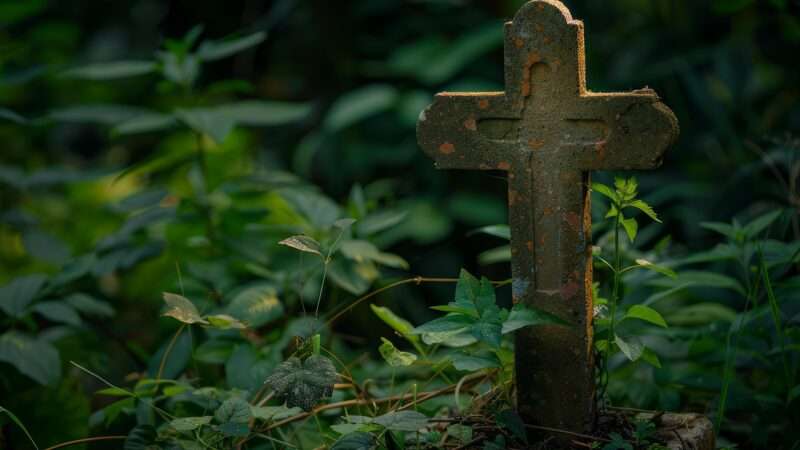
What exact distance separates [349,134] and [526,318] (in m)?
3.04

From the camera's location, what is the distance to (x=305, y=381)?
1.59 meters

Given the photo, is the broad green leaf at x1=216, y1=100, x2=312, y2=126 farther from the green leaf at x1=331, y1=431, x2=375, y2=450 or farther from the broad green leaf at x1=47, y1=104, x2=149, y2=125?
the green leaf at x1=331, y1=431, x2=375, y2=450

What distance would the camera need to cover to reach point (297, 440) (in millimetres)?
→ 1899

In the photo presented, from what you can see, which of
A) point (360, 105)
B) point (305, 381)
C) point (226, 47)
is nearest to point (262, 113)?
point (226, 47)

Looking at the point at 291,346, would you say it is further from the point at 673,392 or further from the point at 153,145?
the point at 153,145

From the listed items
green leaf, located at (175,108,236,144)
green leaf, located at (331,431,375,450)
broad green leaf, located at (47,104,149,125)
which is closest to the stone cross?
green leaf, located at (331,431,375,450)

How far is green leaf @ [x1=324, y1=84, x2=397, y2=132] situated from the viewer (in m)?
4.17

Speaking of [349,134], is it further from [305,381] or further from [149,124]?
[305,381]

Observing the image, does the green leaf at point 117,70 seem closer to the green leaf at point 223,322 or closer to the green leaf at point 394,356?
the green leaf at point 223,322

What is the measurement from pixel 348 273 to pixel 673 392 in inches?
31.9

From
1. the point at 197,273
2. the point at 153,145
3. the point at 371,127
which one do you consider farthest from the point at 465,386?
the point at 153,145

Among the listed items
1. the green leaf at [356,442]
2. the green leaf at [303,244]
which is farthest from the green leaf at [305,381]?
the green leaf at [303,244]

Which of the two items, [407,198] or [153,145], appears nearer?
[407,198]

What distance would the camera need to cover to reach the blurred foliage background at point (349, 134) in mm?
2615
